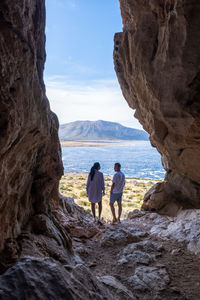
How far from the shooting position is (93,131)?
173 meters

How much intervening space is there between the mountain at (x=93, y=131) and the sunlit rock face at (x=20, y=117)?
15236 cm

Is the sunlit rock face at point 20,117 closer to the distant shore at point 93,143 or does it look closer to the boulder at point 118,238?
the boulder at point 118,238

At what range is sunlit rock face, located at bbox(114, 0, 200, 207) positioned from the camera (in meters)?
5.62

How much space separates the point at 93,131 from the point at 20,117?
170 meters

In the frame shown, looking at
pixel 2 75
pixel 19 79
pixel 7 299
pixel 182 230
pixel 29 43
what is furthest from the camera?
pixel 182 230

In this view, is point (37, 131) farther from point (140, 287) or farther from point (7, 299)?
point (140, 287)

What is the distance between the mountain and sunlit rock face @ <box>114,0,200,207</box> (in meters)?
149

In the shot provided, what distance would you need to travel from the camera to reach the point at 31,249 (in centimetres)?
406

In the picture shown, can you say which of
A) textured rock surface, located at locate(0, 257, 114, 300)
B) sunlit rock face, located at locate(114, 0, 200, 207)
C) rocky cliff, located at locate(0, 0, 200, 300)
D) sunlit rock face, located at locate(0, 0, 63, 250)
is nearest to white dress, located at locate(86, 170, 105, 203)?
rocky cliff, located at locate(0, 0, 200, 300)

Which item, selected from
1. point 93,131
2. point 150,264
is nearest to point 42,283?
point 150,264

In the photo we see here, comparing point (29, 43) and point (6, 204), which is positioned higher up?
point (29, 43)

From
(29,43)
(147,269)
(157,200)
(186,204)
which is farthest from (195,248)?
(29,43)

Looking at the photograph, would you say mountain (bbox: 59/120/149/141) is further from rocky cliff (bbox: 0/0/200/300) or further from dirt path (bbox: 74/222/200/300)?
dirt path (bbox: 74/222/200/300)

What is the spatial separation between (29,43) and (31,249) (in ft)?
14.0
